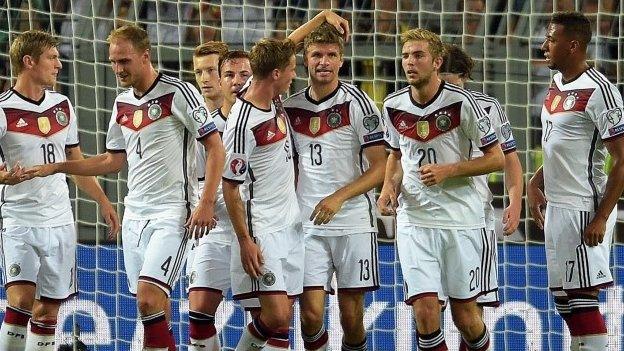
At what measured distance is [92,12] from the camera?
32.0ft

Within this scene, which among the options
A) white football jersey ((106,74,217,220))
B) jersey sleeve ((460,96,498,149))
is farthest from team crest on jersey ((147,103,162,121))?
jersey sleeve ((460,96,498,149))

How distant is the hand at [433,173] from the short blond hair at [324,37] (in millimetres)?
845

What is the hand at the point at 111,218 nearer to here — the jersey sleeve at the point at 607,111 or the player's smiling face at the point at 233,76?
the player's smiling face at the point at 233,76

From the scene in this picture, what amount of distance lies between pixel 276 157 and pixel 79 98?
130 inches

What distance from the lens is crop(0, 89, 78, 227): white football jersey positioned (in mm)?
6863

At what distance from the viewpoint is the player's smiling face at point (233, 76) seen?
693 cm

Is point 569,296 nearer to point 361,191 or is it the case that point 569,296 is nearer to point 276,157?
point 361,191

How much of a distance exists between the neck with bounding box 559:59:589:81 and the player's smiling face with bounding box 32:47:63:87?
2599mm

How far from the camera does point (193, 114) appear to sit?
638 centimetres

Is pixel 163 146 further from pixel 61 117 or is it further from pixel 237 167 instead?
pixel 61 117

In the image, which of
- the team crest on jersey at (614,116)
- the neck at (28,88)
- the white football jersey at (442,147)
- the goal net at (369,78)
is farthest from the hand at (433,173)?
the goal net at (369,78)

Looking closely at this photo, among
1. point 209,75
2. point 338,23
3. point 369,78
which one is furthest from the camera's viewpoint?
point 369,78

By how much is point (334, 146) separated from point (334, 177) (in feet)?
0.51

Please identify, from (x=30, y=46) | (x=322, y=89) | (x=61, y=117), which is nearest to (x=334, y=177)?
(x=322, y=89)
